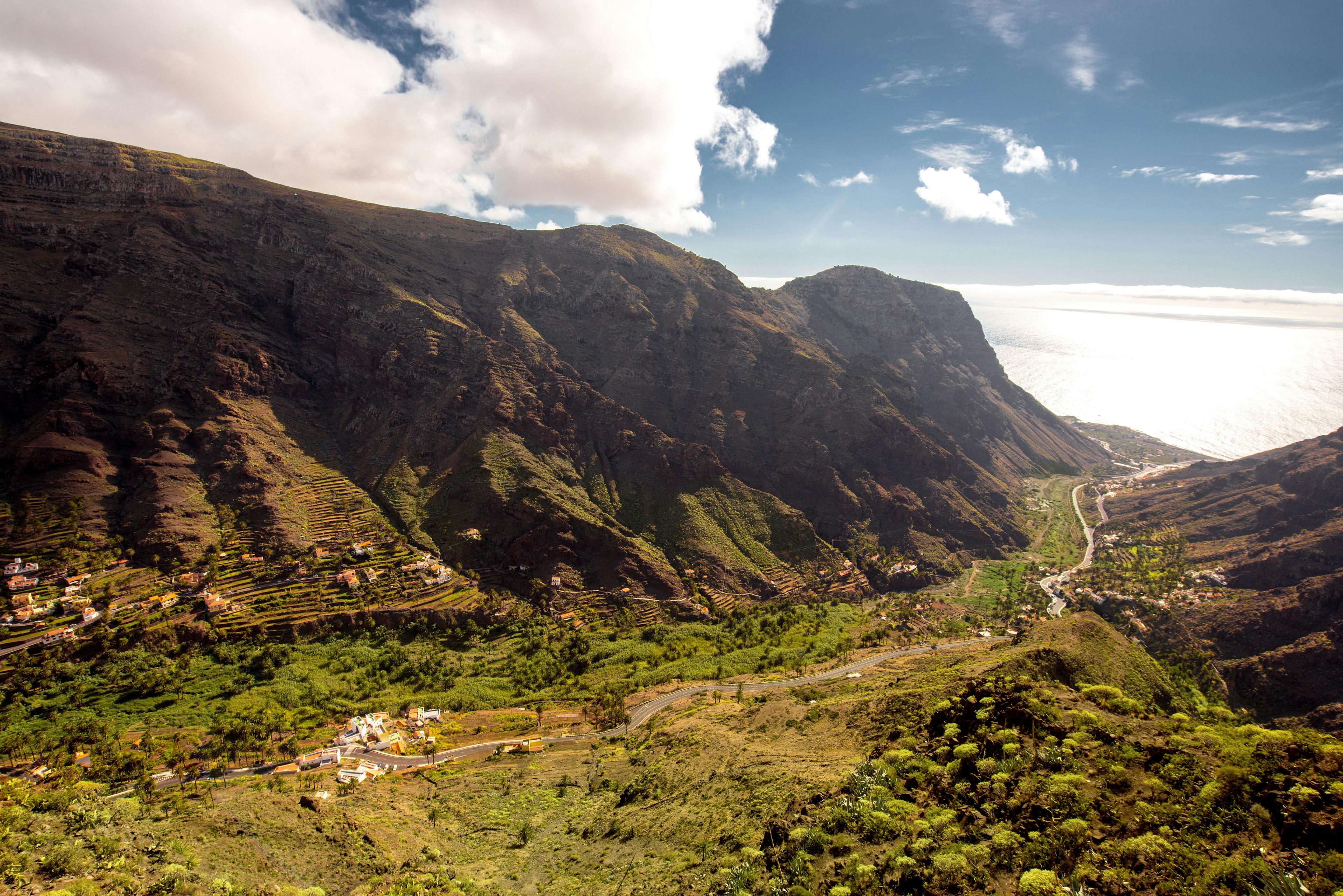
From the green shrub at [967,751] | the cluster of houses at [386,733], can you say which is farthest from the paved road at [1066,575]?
the cluster of houses at [386,733]

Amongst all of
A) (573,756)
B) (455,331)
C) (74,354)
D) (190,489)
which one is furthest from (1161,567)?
(74,354)

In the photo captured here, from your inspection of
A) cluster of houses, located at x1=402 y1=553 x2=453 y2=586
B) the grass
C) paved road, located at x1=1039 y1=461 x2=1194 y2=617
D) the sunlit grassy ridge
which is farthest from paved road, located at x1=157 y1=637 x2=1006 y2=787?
cluster of houses, located at x1=402 y1=553 x2=453 y2=586

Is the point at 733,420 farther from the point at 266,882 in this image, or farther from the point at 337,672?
the point at 266,882

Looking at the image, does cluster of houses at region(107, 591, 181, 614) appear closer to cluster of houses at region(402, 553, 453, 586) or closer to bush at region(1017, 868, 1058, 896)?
cluster of houses at region(402, 553, 453, 586)

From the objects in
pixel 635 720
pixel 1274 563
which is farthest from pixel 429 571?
pixel 1274 563

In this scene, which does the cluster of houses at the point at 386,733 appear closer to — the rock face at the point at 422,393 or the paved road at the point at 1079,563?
the rock face at the point at 422,393

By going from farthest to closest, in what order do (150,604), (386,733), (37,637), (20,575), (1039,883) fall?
(150,604) < (20,575) < (37,637) < (386,733) < (1039,883)

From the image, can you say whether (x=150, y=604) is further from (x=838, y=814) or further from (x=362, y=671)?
(x=838, y=814)
